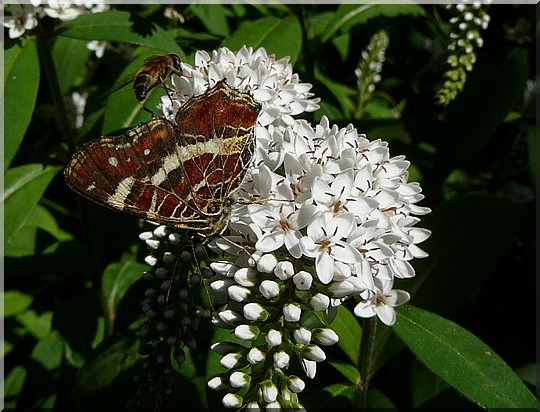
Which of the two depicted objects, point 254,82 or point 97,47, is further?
point 97,47

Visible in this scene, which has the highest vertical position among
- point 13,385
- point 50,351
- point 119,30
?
point 119,30

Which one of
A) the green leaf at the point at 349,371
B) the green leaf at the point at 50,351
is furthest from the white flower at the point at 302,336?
the green leaf at the point at 50,351

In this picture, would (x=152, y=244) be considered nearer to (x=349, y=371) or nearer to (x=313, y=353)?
(x=313, y=353)

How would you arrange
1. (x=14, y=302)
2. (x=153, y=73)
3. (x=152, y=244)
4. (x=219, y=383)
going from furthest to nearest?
(x=14, y=302) → (x=153, y=73) → (x=152, y=244) → (x=219, y=383)

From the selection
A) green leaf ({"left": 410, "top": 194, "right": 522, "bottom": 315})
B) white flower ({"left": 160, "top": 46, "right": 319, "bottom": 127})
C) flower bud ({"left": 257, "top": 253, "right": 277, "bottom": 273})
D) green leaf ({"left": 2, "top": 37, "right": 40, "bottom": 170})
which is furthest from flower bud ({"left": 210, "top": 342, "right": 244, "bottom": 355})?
green leaf ({"left": 2, "top": 37, "right": 40, "bottom": 170})

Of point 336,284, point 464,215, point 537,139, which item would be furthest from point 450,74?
point 336,284

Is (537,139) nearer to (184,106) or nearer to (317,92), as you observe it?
(317,92)

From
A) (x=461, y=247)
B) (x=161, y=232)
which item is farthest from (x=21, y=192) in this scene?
(x=461, y=247)

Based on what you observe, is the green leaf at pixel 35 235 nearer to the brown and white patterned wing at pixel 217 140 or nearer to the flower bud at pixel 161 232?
the flower bud at pixel 161 232
